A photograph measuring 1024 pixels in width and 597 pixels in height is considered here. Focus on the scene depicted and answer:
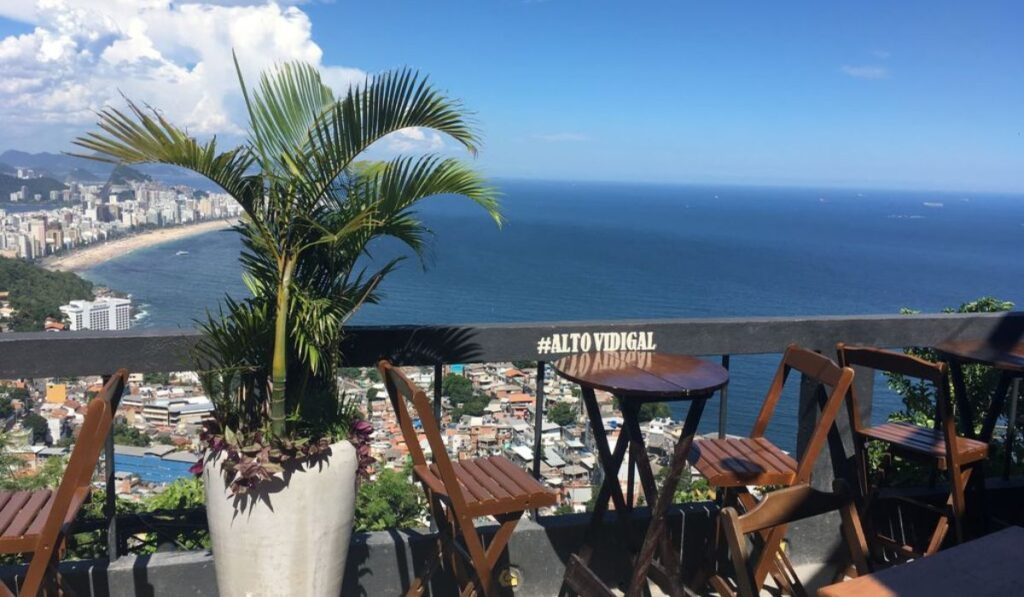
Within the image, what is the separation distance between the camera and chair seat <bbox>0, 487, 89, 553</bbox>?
7.08 ft

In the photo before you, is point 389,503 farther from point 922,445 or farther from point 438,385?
point 922,445

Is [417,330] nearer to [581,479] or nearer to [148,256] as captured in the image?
[581,479]

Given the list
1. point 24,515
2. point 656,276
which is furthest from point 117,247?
point 24,515

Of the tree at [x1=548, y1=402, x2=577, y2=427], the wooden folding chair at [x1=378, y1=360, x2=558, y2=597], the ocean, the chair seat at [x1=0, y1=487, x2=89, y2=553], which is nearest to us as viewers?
the chair seat at [x1=0, y1=487, x2=89, y2=553]

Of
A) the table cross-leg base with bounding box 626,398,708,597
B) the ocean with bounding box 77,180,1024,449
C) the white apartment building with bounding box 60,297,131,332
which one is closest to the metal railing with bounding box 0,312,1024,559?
the table cross-leg base with bounding box 626,398,708,597

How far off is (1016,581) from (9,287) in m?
16.4

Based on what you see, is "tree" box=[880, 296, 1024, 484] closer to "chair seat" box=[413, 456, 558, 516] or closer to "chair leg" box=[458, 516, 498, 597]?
"chair seat" box=[413, 456, 558, 516]

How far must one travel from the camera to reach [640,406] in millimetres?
2703

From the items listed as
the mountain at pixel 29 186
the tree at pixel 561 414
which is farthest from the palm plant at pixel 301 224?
the mountain at pixel 29 186

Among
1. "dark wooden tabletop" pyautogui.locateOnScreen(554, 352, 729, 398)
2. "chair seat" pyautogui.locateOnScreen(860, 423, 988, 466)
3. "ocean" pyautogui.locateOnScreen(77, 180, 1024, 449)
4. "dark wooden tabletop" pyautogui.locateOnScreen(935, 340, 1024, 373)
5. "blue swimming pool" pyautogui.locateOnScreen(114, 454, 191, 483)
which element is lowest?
"ocean" pyautogui.locateOnScreen(77, 180, 1024, 449)

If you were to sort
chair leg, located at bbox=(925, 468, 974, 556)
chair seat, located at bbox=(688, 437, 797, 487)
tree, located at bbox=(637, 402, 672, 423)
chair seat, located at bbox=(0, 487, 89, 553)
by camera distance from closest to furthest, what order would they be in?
1. chair seat, located at bbox=(0, 487, 89, 553)
2. chair seat, located at bbox=(688, 437, 797, 487)
3. chair leg, located at bbox=(925, 468, 974, 556)
4. tree, located at bbox=(637, 402, 672, 423)

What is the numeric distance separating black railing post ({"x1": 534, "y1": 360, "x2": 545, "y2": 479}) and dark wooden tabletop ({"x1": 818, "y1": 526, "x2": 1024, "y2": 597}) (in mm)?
1809

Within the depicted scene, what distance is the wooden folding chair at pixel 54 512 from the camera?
6.79ft

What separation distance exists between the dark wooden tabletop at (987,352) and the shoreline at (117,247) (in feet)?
168
